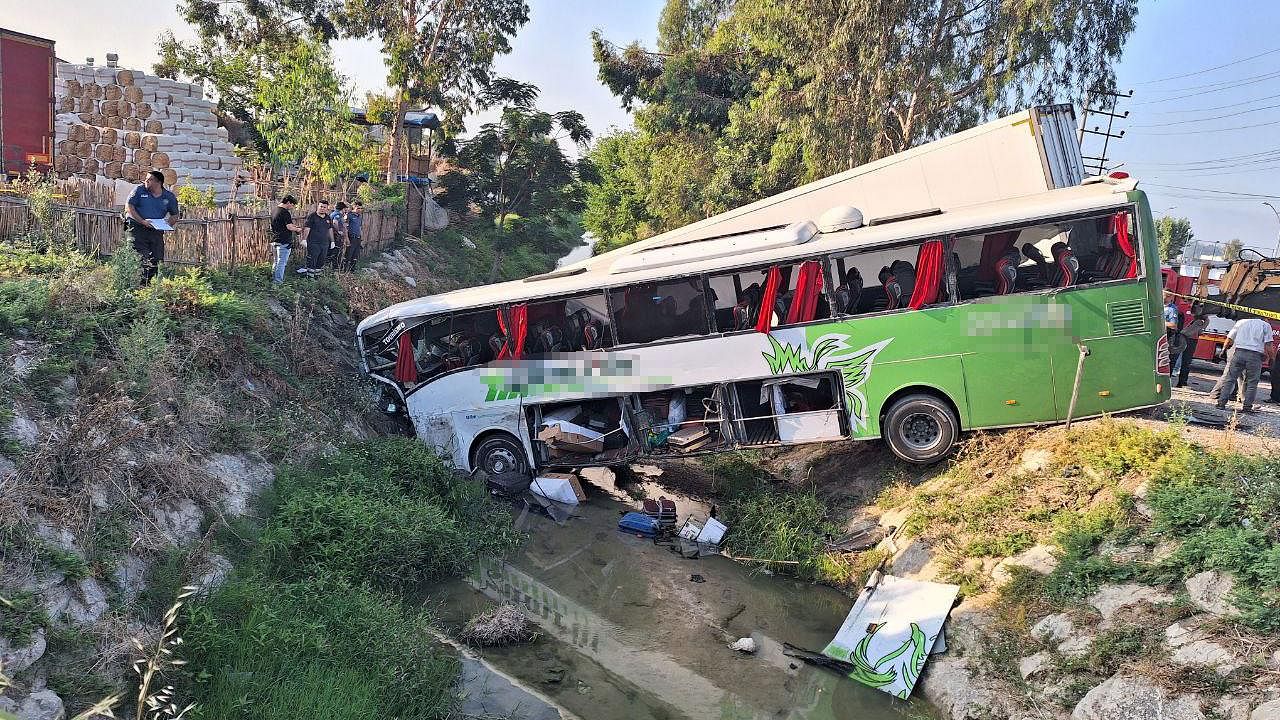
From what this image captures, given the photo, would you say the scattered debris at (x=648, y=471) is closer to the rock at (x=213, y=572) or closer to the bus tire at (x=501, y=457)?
the bus tire at (x=501, y=457)

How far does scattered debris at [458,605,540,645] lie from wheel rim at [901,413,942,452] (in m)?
4.99

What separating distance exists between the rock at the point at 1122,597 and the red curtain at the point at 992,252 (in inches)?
152

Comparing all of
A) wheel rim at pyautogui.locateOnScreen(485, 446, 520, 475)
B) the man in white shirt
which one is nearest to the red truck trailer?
wheel rim at pyautogui.locateOnScreen(485, 446, 520, 475)

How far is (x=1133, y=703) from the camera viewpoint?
6.47 meters

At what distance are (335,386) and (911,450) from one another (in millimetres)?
7844

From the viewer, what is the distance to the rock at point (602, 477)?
13727mm

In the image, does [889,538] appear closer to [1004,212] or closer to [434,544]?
[1004,212]

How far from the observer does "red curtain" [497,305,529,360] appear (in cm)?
1220

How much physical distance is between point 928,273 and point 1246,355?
19.5ft

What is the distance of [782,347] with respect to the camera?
11.0 metres

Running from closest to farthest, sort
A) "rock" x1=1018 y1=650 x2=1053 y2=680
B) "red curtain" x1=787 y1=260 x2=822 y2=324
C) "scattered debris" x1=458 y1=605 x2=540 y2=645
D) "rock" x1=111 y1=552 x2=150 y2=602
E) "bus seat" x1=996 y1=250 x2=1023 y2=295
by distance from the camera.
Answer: "rock" x1=111 y1=552 x2=150 y2=602 < "rock" x1=1018 y1=650 x2=1053 y2=680 < "scattered debris" x1=458 y1=605 x2=540 y2=645 < "bus seat" x1=996 y1=250 x2=1023 y2=295 < "red curtain" x1=787 y1=260 x2=822 y2=324

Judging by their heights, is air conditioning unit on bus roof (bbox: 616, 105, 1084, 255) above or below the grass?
above

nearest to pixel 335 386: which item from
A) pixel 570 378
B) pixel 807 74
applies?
pixel 570 378

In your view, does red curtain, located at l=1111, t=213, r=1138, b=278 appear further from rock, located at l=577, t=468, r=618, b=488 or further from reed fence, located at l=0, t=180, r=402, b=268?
reed fence, located at l=0, t=180, r=402, b=268
